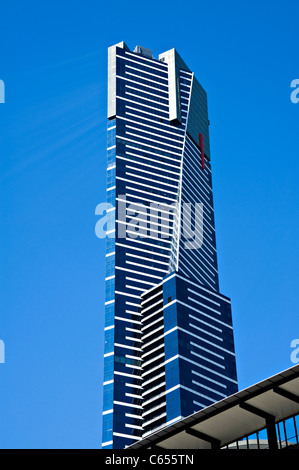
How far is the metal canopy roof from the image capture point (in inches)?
2154

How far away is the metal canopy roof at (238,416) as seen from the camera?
54719 millimetres

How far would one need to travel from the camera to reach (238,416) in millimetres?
57375
